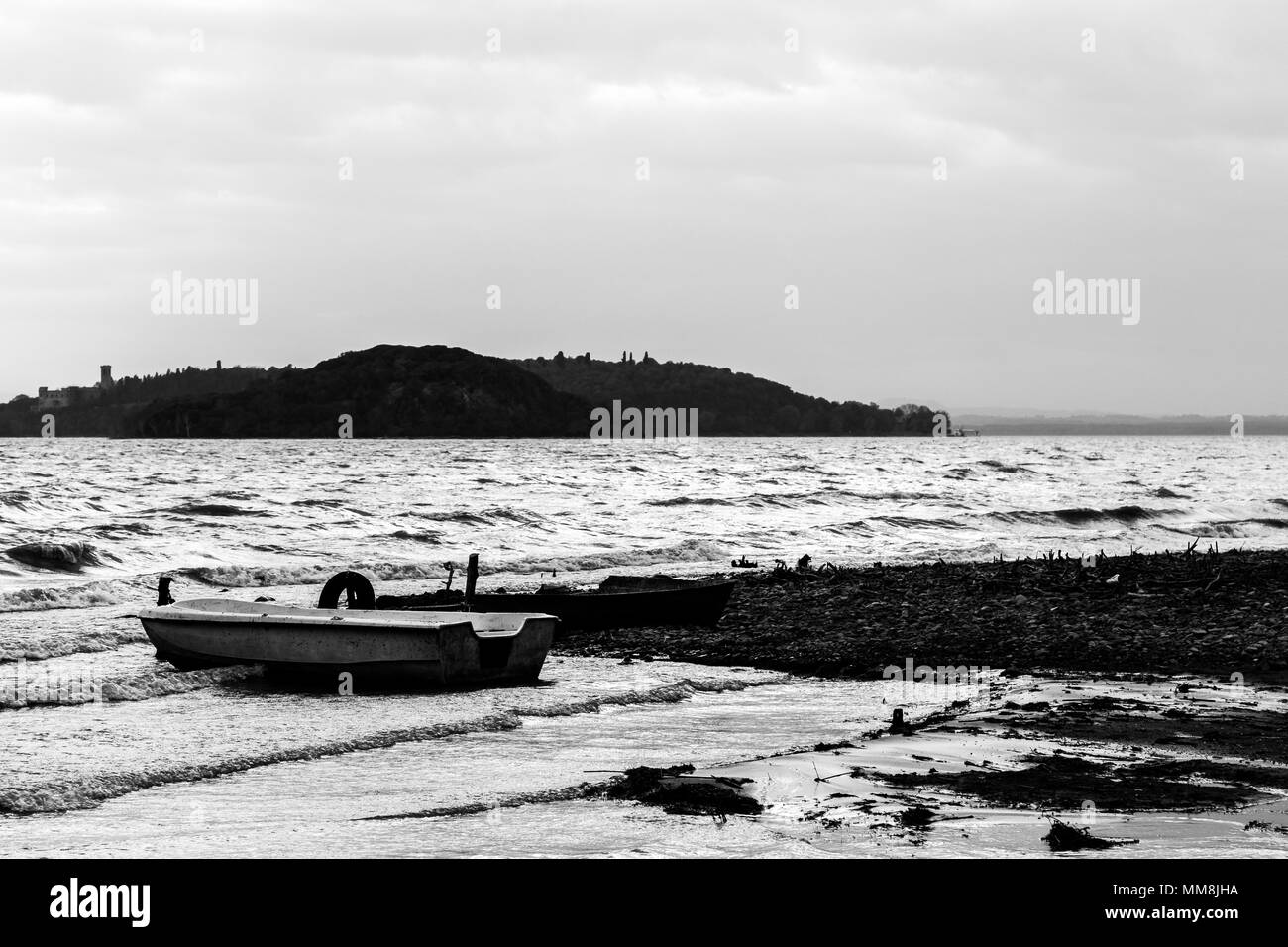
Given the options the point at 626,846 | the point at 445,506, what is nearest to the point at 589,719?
the point at 626,846

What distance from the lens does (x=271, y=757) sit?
464 inches

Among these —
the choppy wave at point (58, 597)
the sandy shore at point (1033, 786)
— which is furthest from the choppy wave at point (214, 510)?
the sandy shore at point (1033, 786)

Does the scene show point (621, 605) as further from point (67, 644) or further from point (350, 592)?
point (67, 644)

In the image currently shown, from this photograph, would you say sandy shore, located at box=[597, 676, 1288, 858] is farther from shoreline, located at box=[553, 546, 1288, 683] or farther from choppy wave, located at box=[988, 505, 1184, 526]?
choppy wave, located at box=[988, 505, 1184, 526]

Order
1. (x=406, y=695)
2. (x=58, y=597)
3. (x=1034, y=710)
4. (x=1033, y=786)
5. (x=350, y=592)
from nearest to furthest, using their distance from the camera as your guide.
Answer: (x=1033, y=786) → (x=1034, y=710) → (x=406, y=695) → (x=350, y=592) → (x=58, y=597)

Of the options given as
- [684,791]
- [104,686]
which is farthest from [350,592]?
[684,791]

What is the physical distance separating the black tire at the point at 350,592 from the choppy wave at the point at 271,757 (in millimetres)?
5013

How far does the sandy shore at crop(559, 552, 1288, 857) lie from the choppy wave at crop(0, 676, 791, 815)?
9.65 ft

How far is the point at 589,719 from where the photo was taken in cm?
1395

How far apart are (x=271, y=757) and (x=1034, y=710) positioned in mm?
7544

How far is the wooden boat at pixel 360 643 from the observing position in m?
15.8

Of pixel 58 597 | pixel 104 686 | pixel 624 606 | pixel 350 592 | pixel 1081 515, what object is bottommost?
pixel 1081 515
